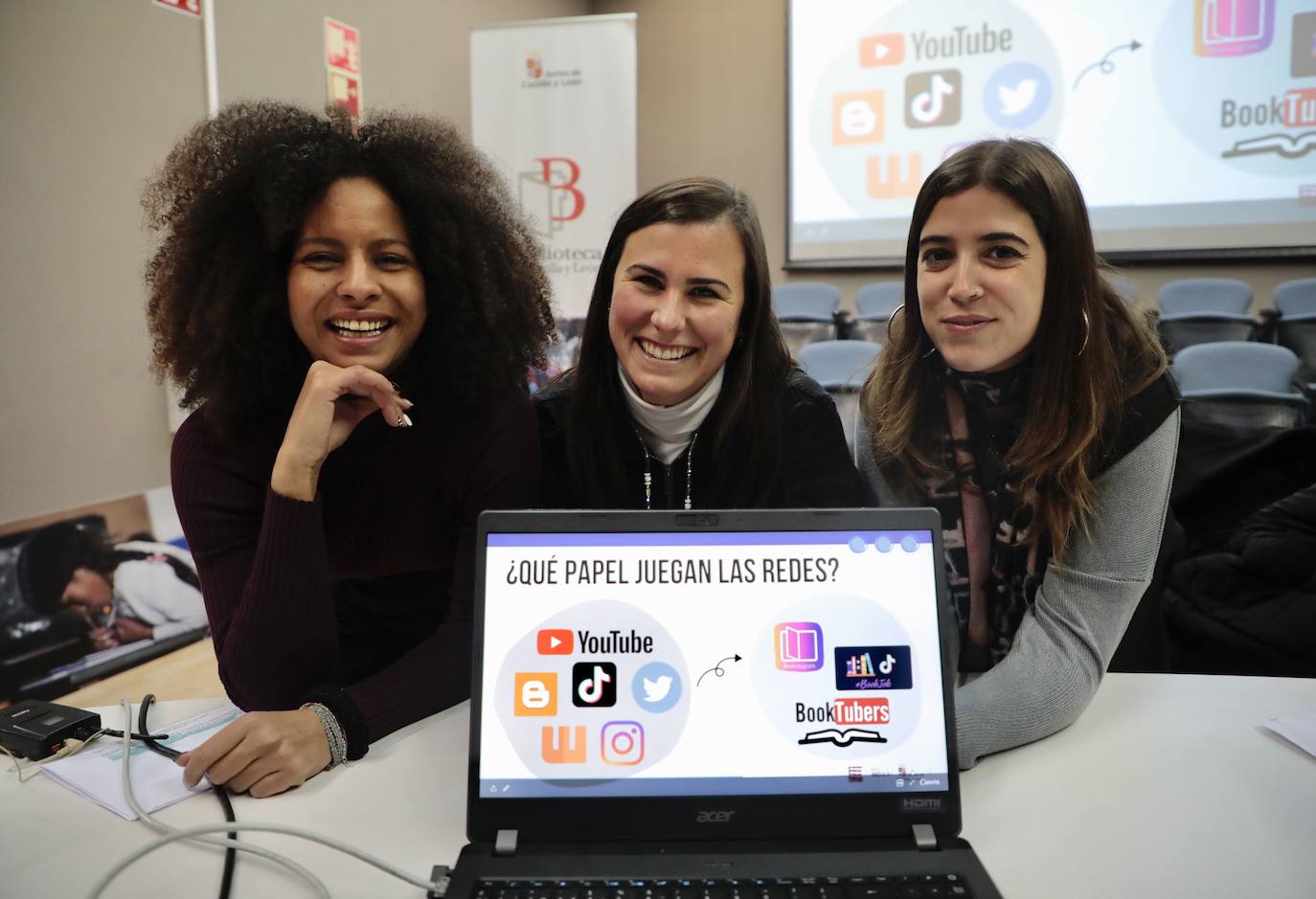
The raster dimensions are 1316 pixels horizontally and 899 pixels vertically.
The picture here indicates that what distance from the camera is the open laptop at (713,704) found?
68 centimetres

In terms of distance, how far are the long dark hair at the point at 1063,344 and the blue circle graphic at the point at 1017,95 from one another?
4.39m

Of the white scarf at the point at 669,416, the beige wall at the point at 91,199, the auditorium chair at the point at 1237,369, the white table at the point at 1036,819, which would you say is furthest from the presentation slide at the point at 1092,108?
the white table at the point at 1036,819

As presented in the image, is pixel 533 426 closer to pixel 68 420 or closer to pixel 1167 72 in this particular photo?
pixel 68 420

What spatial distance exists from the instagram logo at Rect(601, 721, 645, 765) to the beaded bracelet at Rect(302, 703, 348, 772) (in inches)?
12.6

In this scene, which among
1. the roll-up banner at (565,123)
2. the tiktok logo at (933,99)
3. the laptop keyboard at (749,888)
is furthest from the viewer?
the tiktok logo at (933,99)

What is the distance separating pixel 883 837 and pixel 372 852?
426 millimetres

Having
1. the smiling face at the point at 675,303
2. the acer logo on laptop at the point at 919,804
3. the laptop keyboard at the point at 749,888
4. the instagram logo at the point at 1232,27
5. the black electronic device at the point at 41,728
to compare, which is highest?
the instagram logo at the point at 1232,27

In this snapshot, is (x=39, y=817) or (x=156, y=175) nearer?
(x=39, y=817)

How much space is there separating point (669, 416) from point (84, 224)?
94.6 inches

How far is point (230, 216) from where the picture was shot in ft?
3.80

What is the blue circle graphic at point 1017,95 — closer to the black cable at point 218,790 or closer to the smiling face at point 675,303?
the smiling face at point 675,303

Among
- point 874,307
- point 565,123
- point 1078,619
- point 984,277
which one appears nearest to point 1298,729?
point 1078,619

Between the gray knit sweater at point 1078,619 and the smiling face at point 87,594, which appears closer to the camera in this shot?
the gray knit sweater at point 1078,619

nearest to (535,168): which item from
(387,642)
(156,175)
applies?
(156,175)
